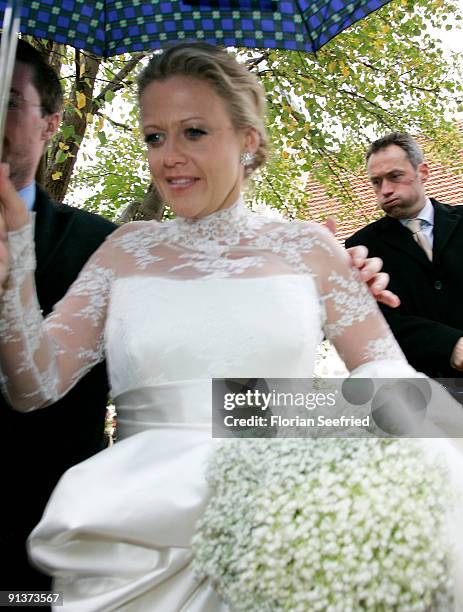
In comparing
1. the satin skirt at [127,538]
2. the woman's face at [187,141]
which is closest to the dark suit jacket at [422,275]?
the woman's face at [187,141]

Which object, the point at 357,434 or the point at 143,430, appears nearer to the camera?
the point at 357,434

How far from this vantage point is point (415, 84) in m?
10.6

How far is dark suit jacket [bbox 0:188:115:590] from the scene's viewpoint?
2643 millimetres

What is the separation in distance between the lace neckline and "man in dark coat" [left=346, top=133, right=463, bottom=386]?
4.96 ft

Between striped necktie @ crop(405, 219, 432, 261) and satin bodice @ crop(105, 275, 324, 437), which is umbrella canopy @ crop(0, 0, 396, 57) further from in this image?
striped necktie @ crop(405, 219, 432, 261)

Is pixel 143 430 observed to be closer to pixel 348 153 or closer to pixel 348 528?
pixel 348 528

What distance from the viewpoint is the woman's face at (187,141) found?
245 cm

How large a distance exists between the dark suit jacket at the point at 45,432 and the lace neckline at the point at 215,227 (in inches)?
17.2

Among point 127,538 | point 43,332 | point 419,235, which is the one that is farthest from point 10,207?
point 419,235

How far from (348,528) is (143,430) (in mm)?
830

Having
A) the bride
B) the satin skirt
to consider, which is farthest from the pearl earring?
the satin skirt

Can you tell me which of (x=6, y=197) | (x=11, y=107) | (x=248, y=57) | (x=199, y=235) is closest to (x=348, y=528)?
(x=6, y=197)

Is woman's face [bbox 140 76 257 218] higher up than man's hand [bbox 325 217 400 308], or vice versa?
woman's face [bbox 140 76 257 218]

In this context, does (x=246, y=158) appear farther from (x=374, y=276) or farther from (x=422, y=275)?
(x=422, y=275)
